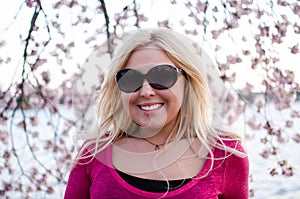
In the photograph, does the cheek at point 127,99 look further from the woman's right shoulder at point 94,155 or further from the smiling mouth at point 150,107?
the woman's right shoulder at point 94,155

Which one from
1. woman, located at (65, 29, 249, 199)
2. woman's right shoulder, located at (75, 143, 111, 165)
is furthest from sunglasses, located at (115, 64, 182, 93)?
woman's right shoulder, located at (75, 143, 111, 165)

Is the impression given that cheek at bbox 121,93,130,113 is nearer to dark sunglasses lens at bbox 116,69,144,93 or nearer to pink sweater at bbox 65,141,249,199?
dark sunglasses lens at bbox 116,69,144,93

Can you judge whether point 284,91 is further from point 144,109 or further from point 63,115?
point 144,109

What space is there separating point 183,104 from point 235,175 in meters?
0.24

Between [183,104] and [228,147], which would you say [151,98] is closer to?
[183,104]

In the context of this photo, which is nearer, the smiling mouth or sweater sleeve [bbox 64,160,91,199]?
A: the smiling mouth

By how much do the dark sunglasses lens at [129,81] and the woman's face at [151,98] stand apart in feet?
0.04

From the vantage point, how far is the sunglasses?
1.18 metres

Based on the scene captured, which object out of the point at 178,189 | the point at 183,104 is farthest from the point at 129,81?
the point at 178,189

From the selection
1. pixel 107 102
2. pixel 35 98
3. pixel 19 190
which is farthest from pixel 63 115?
pixel 107 102

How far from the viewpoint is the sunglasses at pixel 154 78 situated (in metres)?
Result: 1.18

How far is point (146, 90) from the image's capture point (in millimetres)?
1164

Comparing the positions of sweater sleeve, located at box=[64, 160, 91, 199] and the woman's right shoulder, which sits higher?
the woman's right shoulder

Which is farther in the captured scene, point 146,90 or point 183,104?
point 183,104
